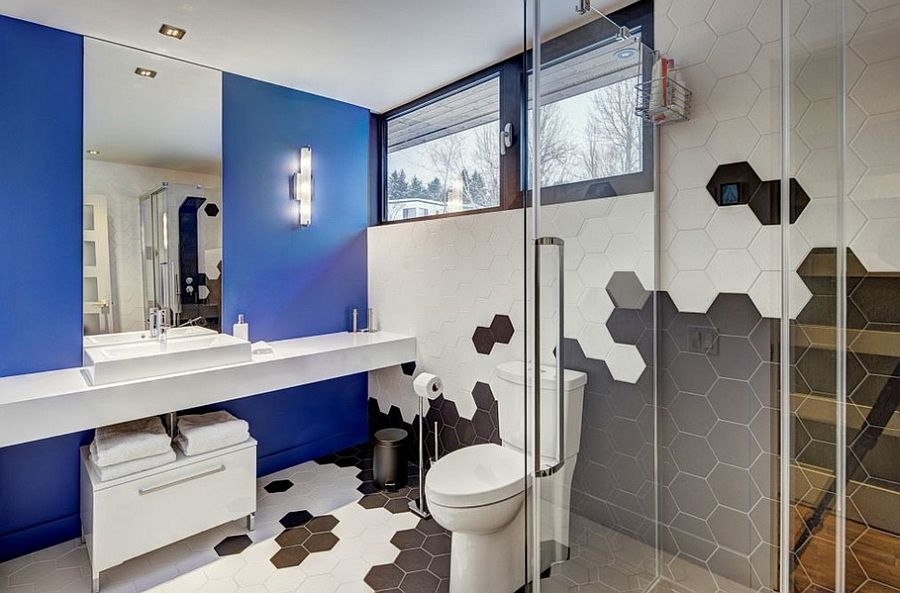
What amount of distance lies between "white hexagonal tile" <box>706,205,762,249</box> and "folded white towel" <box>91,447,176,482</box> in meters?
2.34

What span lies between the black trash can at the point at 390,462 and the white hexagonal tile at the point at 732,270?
1.79m

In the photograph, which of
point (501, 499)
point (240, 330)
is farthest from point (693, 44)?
point (240, 330)

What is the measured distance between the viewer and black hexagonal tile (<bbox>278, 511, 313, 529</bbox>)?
7.52 feet

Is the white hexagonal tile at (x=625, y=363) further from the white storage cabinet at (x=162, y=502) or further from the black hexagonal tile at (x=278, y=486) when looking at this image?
the black hexagonal tile at (x=278, y=486)

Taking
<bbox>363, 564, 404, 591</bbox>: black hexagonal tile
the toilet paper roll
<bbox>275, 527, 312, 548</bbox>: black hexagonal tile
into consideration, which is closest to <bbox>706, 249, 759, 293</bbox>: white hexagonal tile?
the toilet paper roll

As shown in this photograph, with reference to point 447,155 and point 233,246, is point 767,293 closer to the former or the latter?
point 447,155

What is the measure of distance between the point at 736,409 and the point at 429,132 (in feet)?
7.43

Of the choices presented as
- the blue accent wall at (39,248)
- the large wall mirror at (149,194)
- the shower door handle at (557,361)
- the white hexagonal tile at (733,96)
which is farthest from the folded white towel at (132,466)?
the white hexagonal tile at (733,96)

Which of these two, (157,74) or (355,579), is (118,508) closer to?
(355,579)

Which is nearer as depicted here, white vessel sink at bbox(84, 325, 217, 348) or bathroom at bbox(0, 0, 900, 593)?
bathroom at bbox(0, 0, 900, 593)

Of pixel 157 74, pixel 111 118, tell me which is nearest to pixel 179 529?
pixel 111 118

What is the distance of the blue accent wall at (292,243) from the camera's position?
271cm

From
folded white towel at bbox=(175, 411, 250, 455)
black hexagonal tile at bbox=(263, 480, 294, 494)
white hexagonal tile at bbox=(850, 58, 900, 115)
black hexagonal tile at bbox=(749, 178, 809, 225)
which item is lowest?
black hexagonal tile at bbox=(263, 480, 294, 494)

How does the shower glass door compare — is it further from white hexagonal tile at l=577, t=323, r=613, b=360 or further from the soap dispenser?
the soap dispenser
